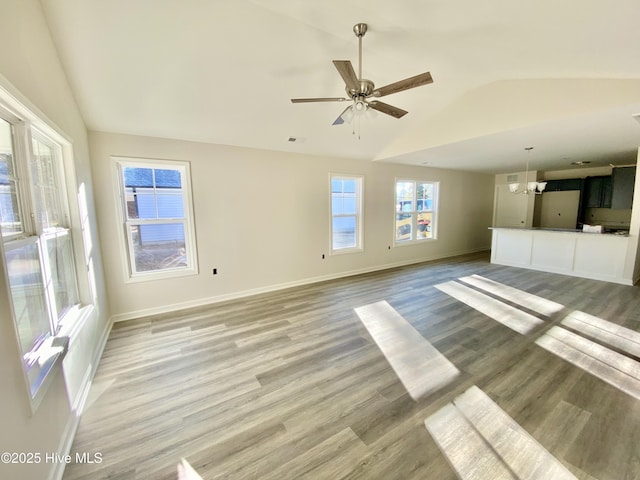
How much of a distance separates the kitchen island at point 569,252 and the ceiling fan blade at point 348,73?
585 centimetres

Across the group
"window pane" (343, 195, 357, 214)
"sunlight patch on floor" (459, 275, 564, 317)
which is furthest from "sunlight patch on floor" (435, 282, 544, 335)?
"window pane" (343, 195, 357, 214)

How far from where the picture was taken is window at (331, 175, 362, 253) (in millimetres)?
5332

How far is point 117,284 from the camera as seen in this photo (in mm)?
3498

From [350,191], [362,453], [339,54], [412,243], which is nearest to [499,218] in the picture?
[412,243]

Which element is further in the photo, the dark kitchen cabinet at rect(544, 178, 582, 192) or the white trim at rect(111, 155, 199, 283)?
the dark kitchen cabinet at rect(544, 178, 582, 192)

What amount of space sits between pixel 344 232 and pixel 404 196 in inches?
78.8

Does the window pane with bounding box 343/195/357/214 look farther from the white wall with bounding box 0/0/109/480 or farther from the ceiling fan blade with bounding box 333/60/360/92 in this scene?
the white wall with bounding box 0/0/109/480

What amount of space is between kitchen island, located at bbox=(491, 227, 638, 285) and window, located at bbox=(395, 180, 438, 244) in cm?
158

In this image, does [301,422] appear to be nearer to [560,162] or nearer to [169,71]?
[169,71]

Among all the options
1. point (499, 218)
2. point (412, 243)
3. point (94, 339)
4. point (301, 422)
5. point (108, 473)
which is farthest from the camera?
point (499, 218)

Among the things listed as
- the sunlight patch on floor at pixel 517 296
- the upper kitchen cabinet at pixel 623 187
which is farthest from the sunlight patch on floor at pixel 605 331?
the upper kitchen cabinet at pixel 623 187

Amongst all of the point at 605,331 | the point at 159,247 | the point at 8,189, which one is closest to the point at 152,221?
the point at 159,247

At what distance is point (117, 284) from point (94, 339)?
113cm

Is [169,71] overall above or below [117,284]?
above
